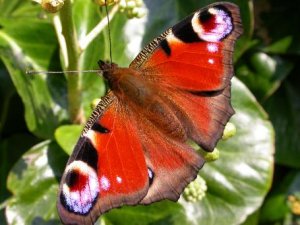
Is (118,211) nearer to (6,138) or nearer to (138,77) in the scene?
(138,77)

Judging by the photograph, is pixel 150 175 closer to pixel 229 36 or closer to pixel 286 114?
pixel 229 36

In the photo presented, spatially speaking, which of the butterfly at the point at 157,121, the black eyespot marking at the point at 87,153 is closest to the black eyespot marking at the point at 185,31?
the butterfly at the point at 157,121

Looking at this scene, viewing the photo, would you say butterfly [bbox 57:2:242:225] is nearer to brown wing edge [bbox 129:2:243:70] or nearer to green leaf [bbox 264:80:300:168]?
brown wing edge [bbox 129:2:243:70]

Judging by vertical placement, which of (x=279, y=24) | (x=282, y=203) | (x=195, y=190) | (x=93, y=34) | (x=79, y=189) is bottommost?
(x=282, y=203)

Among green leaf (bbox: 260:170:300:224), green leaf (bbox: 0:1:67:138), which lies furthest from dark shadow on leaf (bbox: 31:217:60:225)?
green leaf (bbox: 260:170:300:224)

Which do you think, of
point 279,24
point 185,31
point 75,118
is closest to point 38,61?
point 75,118

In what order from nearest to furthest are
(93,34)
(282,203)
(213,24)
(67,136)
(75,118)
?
(213,24)
(93,34)
(67,136)
(75,118)
(282,203)
